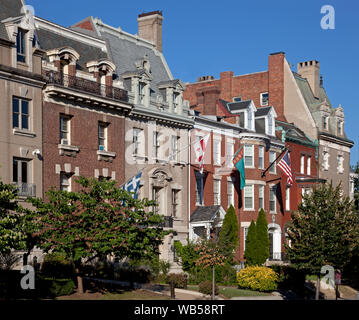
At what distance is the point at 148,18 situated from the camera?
156ft

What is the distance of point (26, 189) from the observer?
28.8 metres

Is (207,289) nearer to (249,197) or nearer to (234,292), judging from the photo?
(234,292)

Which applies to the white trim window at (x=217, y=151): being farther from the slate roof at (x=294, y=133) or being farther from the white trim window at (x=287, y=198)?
the white trim window at (x=287, y=198)

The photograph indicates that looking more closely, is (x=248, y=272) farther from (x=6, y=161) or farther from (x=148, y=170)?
(x=6, y=161)

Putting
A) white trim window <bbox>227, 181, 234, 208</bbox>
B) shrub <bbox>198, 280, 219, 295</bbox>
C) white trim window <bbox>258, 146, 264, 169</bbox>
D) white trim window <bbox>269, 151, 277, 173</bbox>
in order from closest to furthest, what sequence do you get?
1. shrub <bbox>198, 280, 219, 295</bbox>
2. white trim window <bbox>227, 181, 234, 208</bbox>
3. white trim window <bbox>258, 146, 264, 169</bbox>
4. white trim window <bbox>269, 151, 277, 173</bbox>

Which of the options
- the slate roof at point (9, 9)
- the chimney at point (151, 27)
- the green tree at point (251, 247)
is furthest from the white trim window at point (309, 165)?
the slate roof at point (9, 9)

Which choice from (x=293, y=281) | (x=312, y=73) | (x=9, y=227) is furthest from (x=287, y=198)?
(x=9, y=227)

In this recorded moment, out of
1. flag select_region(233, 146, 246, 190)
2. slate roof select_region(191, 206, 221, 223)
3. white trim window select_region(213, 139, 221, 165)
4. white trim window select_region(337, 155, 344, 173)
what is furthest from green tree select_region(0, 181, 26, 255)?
white trim window select_region(337, 155, 344, 173)

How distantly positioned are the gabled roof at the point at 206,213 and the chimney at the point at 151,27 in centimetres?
1365

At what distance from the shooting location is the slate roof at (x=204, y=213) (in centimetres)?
4097

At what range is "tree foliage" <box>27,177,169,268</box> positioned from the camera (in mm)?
23844

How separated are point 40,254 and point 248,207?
21.9m

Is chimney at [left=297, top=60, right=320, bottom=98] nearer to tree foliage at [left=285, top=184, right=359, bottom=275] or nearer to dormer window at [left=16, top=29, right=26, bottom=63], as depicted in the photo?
tree foliage at [left=285, top=184, right=359, bottom=275]

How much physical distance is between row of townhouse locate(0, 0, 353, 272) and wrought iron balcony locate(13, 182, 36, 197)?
60mm
